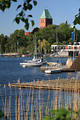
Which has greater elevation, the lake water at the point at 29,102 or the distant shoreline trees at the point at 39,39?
the distant shoreline trees at the point at 39,39

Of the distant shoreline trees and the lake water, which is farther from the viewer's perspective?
the distant shoreline trees

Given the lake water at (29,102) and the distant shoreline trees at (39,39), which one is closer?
the lake water at (29,102)

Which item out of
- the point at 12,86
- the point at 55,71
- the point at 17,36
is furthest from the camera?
the point at 17,36

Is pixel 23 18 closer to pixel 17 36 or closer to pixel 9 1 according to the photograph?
pixel 9 1

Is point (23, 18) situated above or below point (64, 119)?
above

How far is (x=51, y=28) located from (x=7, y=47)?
20486 millimetres

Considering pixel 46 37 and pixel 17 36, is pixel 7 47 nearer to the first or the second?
pixel 17 36

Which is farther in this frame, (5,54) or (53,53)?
(5,54)

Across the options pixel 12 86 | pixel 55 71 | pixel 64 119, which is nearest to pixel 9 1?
pixel 64 119

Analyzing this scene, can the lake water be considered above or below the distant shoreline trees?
below

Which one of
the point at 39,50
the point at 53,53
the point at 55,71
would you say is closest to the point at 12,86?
the point at 55,71

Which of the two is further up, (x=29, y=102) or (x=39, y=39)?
(x=39, y=39)

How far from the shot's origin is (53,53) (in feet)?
495

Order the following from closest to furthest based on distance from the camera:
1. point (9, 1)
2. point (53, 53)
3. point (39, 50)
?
point (9, 1) → point (39, 50) → point (53, 53)
